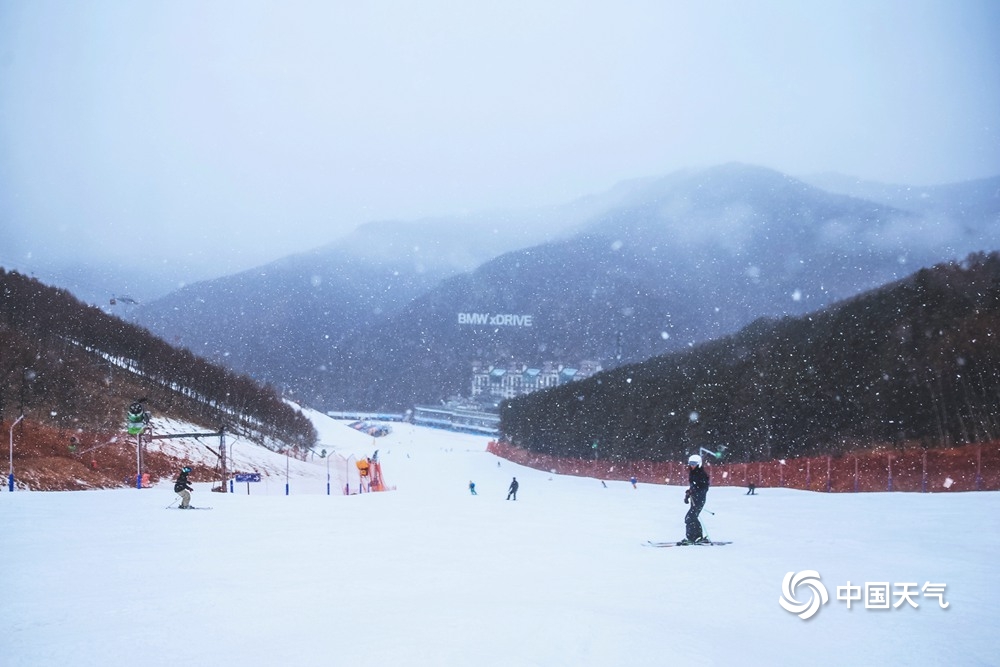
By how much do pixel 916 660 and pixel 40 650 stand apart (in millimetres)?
7610

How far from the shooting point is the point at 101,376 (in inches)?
2778

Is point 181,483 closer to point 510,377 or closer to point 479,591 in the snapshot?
point 479,591

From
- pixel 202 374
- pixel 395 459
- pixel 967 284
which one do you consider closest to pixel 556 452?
pixel 395 459

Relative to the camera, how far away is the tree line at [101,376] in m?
59.9

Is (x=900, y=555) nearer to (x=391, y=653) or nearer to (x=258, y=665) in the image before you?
(x=391, y=653)

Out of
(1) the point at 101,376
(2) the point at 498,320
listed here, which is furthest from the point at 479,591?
(2) the point at 498,320

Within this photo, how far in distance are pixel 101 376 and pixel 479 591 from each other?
72.4 m

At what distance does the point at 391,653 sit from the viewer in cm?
629

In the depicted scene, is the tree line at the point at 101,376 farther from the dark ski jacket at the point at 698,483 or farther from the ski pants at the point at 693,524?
the dark ski jacket at the point at 698,483

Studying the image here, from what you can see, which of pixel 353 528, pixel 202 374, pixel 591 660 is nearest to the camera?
pixel 591 660

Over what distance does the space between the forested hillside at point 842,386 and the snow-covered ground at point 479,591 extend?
93.4 feet

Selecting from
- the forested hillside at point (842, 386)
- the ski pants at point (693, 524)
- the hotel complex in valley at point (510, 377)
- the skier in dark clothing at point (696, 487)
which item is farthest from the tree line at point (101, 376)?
the hotel complex in valley at point (510, 377)

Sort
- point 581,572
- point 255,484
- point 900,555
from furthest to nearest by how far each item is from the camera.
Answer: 1. point 255,484
2. point 900,555
3. point 581,572

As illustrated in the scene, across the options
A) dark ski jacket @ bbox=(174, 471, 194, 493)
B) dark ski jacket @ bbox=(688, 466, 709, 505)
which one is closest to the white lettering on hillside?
dark ski jacket @ bbox=(174, 471, 194, 493)
